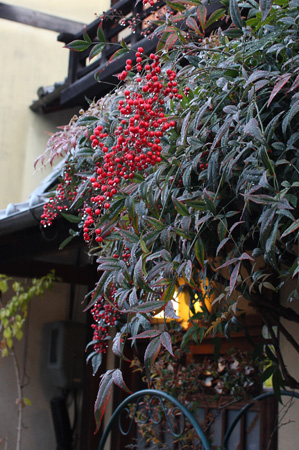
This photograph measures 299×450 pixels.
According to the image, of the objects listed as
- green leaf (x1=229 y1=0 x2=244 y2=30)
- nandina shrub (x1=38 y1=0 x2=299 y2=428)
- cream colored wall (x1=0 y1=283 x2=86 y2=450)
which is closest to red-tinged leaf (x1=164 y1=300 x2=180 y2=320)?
nandina shrub (x1=38 y1=0 x2=299 y2=428)

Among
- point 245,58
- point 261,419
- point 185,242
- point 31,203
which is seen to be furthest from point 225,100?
point 261,419

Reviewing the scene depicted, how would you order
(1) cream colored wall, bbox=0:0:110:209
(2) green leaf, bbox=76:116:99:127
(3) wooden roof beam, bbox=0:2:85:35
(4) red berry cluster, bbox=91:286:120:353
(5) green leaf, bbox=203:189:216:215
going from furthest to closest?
(3) wooden roof beam, bbox=0:2:85:35
(1) cream colored wall, bbox=0:0:110:209
(2) green leaf, bbox=76:116:99:127
(4) red berry cluster, bbox=91:286:120:353
(5) green leaf, bbox=203:189:216:215

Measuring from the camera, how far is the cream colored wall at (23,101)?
764cm

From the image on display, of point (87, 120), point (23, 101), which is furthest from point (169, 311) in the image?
point (23, 101)

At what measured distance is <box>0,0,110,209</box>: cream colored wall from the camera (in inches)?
301

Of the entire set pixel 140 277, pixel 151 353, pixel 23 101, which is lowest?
pixel 151 353

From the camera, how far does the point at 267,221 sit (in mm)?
1604

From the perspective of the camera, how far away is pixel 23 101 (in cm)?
783

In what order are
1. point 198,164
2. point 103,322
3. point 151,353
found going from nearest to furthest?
point 151,353, point 198,164, point 103,322

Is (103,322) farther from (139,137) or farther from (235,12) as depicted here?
(235,12)

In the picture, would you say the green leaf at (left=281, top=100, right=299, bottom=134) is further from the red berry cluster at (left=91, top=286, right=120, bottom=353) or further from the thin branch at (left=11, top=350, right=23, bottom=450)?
the thin branch at (left=11, top=350, right=23, bottom=450)

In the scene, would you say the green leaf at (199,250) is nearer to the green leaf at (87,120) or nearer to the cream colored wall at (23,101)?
the green leaf at (87,120)

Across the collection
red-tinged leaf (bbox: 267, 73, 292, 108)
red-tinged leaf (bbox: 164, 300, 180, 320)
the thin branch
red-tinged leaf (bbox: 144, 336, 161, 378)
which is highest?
red-tinged leaf (bbox: 267, 73, 292, 108)

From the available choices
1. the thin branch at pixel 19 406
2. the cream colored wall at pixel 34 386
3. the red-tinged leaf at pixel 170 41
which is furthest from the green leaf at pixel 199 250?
the cream colored wall at pixel 34 386
